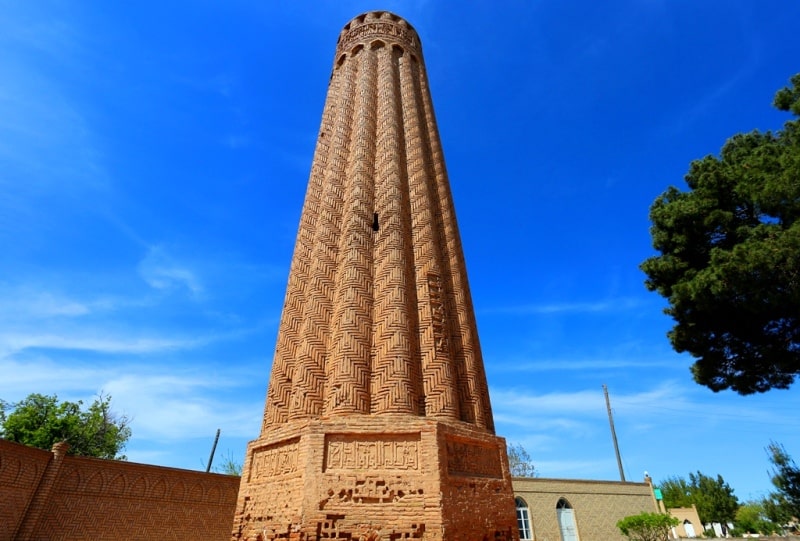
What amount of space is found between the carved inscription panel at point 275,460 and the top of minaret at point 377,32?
9159 millimetres

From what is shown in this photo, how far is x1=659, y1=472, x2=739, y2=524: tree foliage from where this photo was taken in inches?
1219

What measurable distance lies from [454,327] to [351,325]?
1511mm

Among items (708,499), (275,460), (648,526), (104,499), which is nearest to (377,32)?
Answer: (275,460)

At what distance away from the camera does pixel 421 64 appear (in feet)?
36.7

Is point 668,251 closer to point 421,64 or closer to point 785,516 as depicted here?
point 421,64

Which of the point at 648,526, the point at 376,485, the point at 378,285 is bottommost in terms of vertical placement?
the point at 376,485

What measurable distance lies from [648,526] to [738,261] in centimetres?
1263

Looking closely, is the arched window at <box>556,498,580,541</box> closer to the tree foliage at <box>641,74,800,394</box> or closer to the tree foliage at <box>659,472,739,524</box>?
the tree foliage at <box>641,74,800,394</box>

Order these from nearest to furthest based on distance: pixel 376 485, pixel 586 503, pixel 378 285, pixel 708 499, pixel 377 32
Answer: pixel 376 485 → pixel 378 285 → pixel 377 32 → pixel 586 503 → pixel 708 499

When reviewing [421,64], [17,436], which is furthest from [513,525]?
[17,436]

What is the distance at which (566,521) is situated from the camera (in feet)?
59.4

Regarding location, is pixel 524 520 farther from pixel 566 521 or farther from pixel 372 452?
pixel 372 452

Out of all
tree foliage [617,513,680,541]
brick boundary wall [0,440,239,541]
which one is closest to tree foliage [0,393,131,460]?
brick boundary wall [0,440,239,541]

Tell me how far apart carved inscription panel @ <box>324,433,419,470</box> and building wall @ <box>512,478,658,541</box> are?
1510cm
